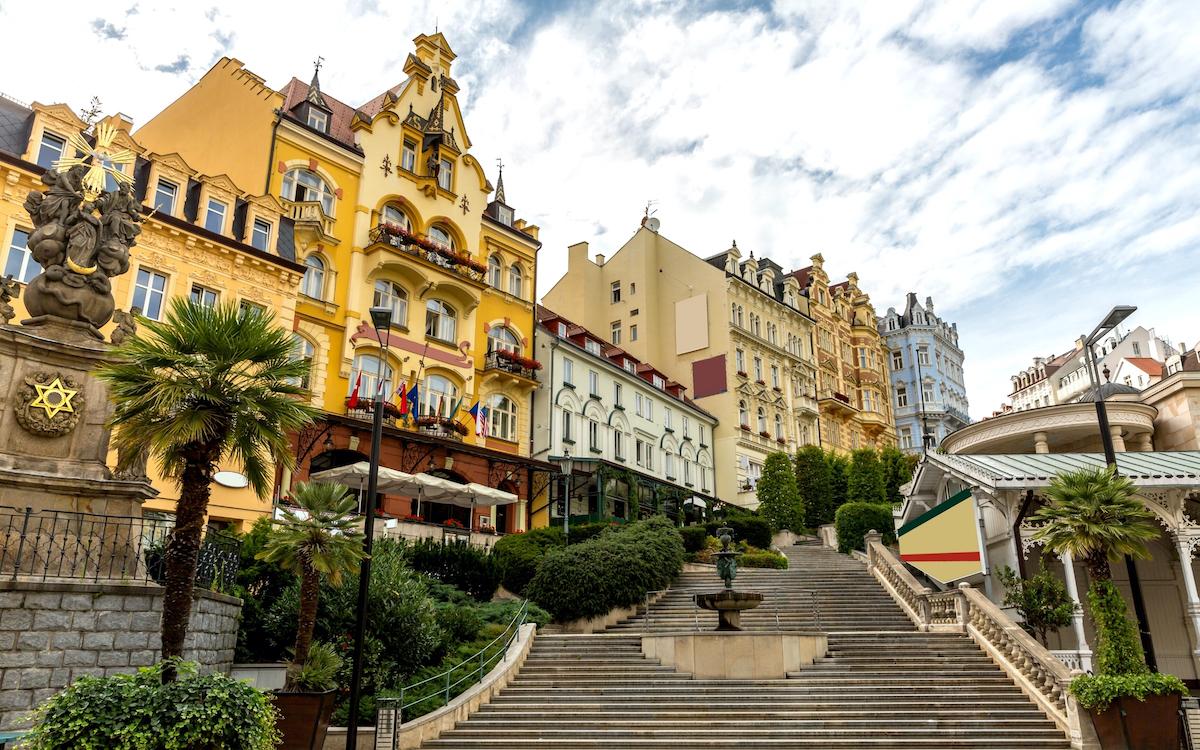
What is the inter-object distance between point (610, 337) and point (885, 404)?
26346 mm

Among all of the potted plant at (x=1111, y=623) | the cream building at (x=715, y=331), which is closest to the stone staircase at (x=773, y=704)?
the potted plant at (x=1111, y=623)

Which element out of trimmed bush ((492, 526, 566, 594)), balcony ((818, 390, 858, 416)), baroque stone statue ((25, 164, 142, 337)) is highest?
balcony ((818, 390, 858, 416))

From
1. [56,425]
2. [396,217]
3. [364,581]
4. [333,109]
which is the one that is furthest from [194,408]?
[333,109]

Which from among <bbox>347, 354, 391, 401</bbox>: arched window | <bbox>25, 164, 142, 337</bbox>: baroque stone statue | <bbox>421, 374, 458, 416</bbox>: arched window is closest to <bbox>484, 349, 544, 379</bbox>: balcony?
<bbox>421, 374, 458, 416</bbox>: arched window

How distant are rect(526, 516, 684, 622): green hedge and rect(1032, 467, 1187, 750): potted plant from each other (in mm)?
11184

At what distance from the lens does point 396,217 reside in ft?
115

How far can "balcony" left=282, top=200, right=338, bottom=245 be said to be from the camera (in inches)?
1192

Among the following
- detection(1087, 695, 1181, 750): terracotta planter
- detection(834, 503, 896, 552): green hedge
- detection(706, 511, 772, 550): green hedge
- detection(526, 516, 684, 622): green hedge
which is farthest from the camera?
detection(706, 511, 772, 550): green hedge

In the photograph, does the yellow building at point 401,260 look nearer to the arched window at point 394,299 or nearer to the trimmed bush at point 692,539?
the arched window at point 394,299

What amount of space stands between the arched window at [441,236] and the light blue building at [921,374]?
153 ft

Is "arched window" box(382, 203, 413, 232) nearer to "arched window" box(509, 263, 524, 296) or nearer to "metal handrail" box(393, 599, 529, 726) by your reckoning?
"arched window" box(509, 263, 524, 296)

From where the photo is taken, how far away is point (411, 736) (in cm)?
1489

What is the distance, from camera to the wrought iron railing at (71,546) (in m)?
11.9

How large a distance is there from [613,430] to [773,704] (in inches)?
1091
